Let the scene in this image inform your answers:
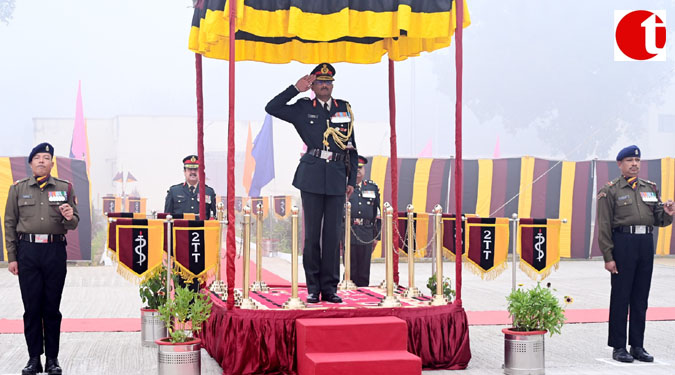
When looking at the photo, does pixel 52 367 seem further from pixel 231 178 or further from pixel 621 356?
pixel 621 356

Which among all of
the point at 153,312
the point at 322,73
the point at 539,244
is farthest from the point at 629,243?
the point at 153,312

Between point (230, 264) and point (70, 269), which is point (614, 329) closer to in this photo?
point (230, 264)

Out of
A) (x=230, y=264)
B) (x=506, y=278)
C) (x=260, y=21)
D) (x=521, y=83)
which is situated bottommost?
(x=506, y=278)

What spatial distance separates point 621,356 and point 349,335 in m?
2.58

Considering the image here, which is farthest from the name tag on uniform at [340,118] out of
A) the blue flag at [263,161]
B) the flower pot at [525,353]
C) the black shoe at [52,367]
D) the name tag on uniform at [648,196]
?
the blue flag at [263,161]

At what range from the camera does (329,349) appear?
6059mm

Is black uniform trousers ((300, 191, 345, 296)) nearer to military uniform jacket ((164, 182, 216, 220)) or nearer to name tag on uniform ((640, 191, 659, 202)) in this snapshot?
name tag on uniform ((640, 191, 659, 202))

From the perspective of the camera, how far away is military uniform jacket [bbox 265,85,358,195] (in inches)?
273

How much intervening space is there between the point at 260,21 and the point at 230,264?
1939 millimetres

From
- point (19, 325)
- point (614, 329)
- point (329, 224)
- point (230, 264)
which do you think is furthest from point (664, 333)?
point (19, 325)

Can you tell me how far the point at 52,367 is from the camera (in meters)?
6.42

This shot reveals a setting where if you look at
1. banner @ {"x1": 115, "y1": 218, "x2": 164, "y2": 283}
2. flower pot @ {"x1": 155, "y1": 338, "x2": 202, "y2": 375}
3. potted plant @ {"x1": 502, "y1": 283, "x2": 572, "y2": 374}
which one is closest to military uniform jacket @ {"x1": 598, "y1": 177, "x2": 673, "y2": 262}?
potted plant @ {"x1": 502, "y1": 283, "x2": 572, "y2": 374}

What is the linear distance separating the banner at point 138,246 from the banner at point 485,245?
98.9 inches

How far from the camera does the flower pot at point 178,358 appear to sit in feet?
19.5
